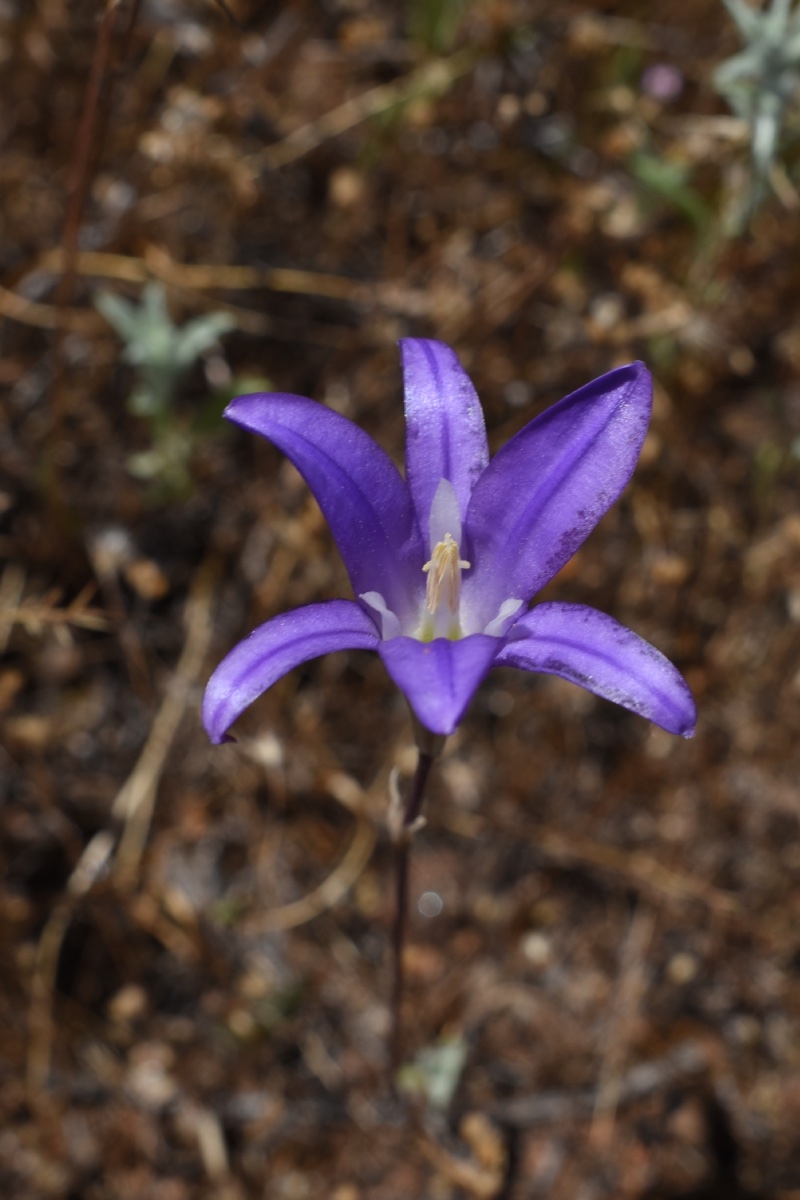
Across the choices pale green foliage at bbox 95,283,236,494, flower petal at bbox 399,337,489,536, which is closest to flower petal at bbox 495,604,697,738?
flower petal at bbox 399,337,489,536

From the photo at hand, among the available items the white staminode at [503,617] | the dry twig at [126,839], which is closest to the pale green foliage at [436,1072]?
the dry twig at [126,839]

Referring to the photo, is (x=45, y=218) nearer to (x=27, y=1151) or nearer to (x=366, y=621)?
(x=366, y=621)

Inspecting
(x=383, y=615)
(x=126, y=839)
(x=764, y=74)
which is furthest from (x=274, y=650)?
(x=764, y=74)

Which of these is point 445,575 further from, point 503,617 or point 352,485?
point 352,485

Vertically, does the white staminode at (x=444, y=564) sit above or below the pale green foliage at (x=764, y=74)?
below

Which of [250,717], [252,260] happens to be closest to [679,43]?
[252,260]

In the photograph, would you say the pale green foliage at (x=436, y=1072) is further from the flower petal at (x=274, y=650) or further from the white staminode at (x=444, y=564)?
the flower petal at (x=274, y=650)

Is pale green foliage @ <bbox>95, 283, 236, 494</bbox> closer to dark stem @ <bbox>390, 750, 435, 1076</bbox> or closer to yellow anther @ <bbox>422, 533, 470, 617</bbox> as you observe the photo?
yellow anther @ <bbox>422, 533, 470, 617</bbox>

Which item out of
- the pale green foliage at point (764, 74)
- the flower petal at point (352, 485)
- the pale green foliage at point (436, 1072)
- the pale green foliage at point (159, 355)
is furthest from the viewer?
the pale green foliage at point (159, 355)
